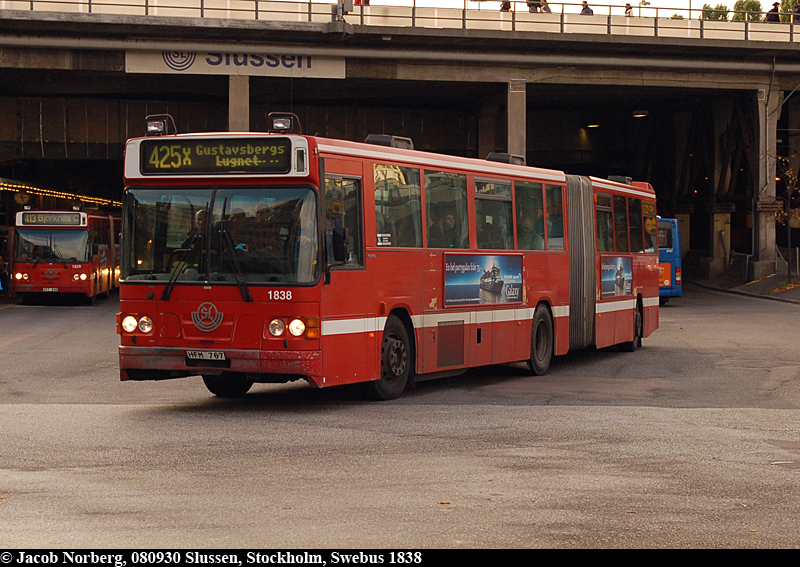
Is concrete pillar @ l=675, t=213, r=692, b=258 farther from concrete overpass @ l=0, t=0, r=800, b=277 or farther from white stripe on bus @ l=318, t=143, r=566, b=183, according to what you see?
white stripe on bus @ l=318, t=143, r=566, b=183

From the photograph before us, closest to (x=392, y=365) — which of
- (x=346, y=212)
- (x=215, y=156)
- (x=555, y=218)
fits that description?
(x=346, y=212)

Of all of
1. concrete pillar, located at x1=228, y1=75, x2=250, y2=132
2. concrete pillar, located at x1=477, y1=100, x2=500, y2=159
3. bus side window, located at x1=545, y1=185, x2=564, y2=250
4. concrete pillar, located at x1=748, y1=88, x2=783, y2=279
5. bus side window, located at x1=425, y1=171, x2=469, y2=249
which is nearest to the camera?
bus side window, located at x1=425, y1=171, x2=469, y2=249

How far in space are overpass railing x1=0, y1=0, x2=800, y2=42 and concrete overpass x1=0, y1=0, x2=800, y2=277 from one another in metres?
0.05

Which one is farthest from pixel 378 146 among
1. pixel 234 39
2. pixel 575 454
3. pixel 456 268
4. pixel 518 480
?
pixel 234 39

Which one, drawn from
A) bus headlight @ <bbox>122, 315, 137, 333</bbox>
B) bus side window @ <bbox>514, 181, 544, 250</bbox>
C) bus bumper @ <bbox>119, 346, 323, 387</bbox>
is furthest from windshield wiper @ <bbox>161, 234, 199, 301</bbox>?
→ bus side window @ <bbox>514, 181, 544, 250</bbox>

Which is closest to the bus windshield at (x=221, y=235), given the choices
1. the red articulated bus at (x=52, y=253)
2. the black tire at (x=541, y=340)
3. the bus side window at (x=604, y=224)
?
the black tire at (x=541, y=340)

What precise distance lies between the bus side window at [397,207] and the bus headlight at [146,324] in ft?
8.60

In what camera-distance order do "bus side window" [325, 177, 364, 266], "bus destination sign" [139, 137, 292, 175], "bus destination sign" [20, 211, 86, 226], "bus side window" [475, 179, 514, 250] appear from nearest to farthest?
"bus destination sign" [139, 137, 292, 175]
"bus side window" [325, 177, 364, 266]
"bus side window" [475, 179, 514, 250]
"bus destination sign" [20, 211, 86, 226]

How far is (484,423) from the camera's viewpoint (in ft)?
36.5

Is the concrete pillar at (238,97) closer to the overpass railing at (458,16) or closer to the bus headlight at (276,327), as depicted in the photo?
the overpass railing at (458,16)

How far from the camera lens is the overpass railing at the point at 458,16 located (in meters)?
38.4

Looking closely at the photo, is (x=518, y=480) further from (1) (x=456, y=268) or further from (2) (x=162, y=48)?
(2) (x=162, y=48)

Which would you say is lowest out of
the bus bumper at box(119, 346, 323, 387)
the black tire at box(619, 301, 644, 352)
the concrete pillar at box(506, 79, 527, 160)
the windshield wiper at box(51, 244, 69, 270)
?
the black tire at box(619, 301, 644, 352)

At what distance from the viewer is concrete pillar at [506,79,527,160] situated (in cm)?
4312
